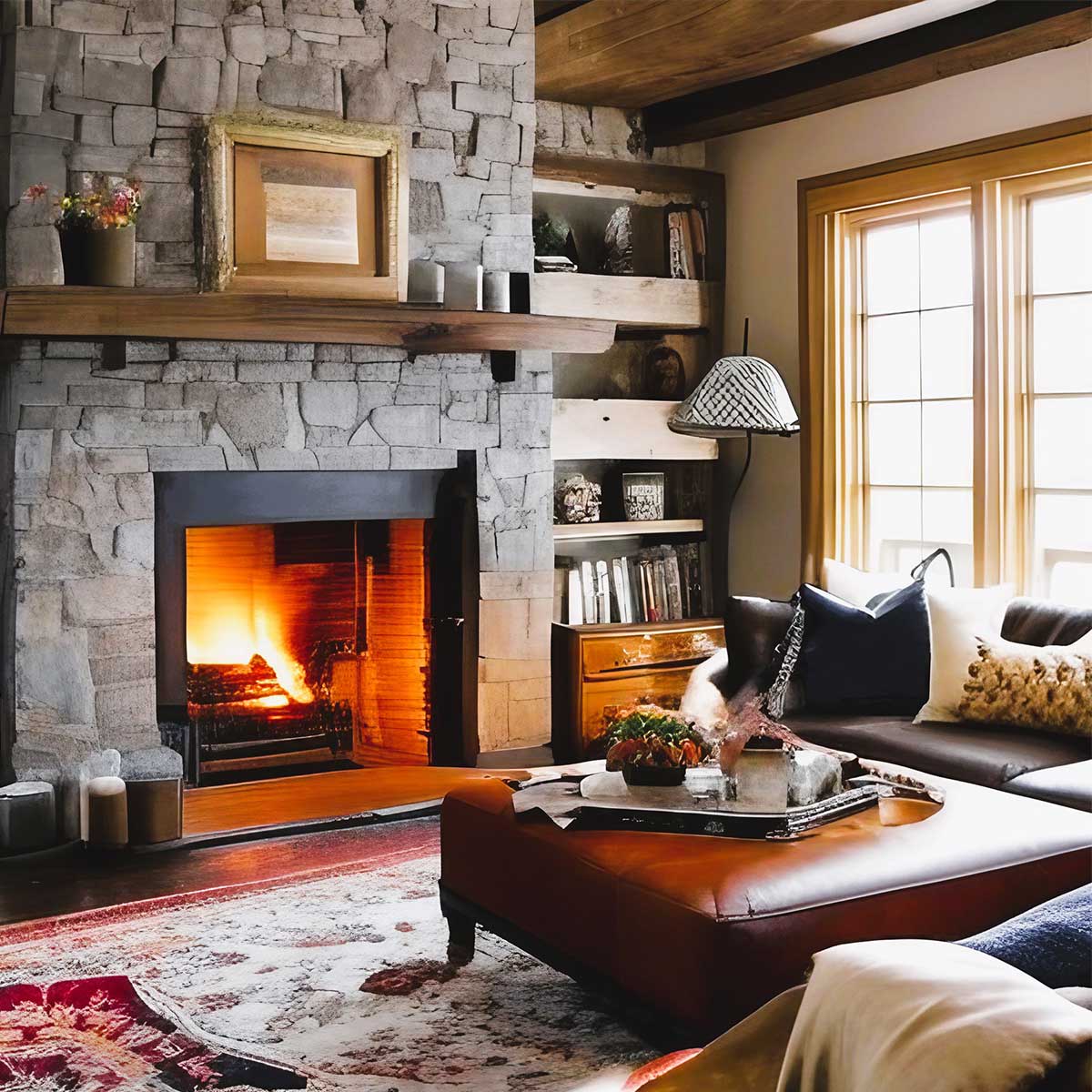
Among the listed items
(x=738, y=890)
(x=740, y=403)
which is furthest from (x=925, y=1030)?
(x=740, y=403)

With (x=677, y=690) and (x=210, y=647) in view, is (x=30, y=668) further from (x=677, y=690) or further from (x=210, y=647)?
(x=677, y=690)

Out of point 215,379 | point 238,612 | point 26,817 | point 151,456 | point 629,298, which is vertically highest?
point 629,298

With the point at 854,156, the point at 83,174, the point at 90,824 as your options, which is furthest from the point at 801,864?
the point at 854,156

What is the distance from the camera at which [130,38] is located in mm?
4527

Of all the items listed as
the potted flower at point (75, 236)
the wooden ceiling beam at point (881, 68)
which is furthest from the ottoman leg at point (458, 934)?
the wooden ceiling beam at point (881, 68)

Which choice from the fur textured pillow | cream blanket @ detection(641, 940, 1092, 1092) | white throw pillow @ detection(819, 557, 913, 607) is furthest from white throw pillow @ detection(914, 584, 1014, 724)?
cream blanket @ detection(641, 940, 1092, 1092)

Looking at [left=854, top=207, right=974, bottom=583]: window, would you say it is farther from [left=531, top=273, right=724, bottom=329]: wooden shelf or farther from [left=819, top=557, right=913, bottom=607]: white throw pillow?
[left=531, top=273, right=724, bottom=329]: wooden shelf

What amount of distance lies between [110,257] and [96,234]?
8 cm

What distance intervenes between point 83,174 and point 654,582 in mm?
2853

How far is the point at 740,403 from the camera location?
526 cm

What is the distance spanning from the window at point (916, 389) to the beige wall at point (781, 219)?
329 mm

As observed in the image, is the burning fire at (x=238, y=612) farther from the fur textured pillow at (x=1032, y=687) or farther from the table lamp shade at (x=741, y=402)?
the fur textured pillow at (x=1032, y=687)

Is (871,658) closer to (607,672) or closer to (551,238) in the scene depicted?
(607,672)

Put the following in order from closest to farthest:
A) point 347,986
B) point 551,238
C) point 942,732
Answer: point 347,986 → point 942,732 → point 551,238
